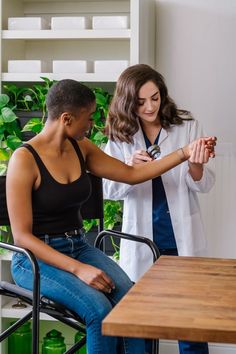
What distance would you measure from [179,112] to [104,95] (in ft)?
1.81

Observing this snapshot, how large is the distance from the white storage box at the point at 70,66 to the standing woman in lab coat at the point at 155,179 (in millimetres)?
534

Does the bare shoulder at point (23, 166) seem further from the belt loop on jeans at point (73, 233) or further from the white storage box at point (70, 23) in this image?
the white storage box at point (70, 23)

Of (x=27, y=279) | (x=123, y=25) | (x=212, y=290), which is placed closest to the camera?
(x=212, y=290)

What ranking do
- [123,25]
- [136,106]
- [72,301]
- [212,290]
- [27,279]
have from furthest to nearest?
1. [123,25]
2. [136,106]
3. [27,279]
4. [72,301]
5. [212,290]

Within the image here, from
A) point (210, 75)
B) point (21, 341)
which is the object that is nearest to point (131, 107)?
point (210, 75)

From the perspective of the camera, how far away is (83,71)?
331 centimetres

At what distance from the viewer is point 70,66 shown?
10.9 ft

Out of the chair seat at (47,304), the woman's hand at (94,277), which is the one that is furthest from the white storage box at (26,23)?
the woman's hand at (94,277)

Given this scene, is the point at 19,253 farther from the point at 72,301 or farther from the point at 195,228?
the point at 195,228

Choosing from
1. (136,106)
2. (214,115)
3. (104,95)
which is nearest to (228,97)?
(214,115)

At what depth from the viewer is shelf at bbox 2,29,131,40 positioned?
3221 millimetres

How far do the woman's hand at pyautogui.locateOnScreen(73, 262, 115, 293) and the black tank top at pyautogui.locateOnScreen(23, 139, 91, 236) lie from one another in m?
0.22

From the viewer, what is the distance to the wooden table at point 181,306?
4.61 ft

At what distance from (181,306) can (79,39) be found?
2.11 meters
